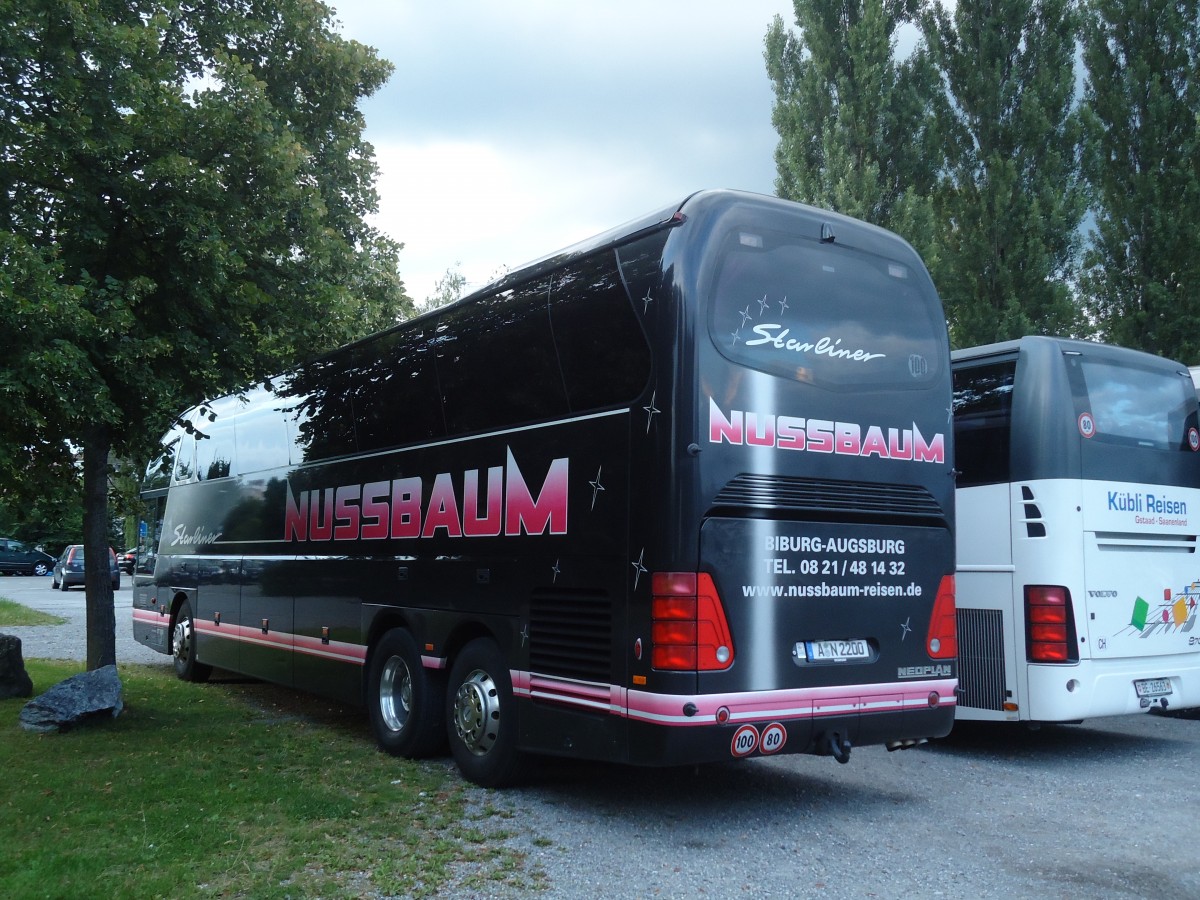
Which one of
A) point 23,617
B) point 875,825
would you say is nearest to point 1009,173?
point 875,825

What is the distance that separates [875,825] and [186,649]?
9.59 metres

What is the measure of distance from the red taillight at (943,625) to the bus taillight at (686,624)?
1.78m

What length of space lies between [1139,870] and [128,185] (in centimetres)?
846

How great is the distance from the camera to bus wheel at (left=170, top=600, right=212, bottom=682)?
13.5m

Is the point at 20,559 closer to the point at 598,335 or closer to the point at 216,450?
the point at 216,450

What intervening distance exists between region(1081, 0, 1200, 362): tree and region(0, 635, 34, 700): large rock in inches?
724

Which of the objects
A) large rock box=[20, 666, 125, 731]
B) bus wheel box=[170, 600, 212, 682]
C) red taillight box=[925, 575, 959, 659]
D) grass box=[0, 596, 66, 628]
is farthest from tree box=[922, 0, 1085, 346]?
grass box=[0, 596, 66, 628]

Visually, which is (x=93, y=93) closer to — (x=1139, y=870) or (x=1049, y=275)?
(x=1139, y=870)

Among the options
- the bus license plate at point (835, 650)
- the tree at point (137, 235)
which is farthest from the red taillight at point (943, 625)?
the tree at point (137, 235)

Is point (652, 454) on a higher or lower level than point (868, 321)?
lower

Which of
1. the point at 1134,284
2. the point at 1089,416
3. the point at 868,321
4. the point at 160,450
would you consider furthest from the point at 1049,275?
the point at 160,450

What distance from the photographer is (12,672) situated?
37.3 feet

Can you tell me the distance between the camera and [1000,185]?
20.2 meters

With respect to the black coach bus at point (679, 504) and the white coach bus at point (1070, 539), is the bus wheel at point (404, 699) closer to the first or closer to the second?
the black coach bus at point (679, 504)
